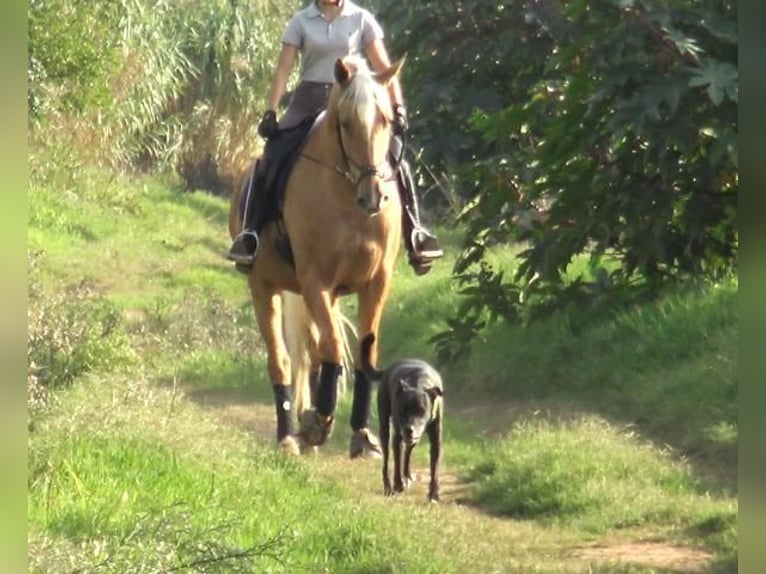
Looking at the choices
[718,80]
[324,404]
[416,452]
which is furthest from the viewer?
[416,452]

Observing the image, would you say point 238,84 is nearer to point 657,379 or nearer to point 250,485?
point 657,379

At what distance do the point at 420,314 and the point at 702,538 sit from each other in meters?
9.83

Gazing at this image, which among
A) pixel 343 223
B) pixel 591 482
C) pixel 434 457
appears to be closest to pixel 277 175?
pixel 343 223

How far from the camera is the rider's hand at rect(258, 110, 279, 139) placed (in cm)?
1055

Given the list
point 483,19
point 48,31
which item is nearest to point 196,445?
point 483,19

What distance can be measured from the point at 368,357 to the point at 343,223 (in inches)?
41.3

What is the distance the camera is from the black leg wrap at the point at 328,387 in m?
10.3

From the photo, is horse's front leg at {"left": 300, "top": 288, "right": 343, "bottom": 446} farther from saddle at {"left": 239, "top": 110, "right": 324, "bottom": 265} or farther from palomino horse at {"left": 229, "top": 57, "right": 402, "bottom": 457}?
saddle at {"left": 239, "top": 110, "right": 324, "bottom": 265}

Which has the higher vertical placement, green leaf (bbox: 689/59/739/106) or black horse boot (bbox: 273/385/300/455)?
green leaf (bbox: 689/59/739/106)

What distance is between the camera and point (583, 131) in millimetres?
11477

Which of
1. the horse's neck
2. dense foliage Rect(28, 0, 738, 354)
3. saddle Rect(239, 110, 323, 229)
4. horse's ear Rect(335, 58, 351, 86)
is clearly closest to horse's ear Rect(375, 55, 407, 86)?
horse's ear Rect(335, 58, 351, 86)

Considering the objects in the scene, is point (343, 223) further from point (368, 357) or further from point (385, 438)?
point (385, 438)

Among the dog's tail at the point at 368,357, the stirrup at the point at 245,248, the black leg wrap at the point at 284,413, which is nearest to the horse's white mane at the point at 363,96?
the stirrup at the point at 245,248

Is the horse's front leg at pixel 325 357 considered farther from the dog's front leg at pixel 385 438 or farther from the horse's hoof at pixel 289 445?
the dog's front leg at pixel 385 438
